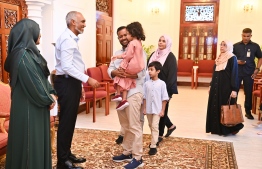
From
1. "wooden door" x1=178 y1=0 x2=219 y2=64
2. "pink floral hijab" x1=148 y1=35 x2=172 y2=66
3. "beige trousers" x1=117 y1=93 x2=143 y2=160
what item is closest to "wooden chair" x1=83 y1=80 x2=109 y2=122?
"pink floral hijab" x1=148 y1=35 x2=172 y2=66

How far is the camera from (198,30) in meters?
9.12

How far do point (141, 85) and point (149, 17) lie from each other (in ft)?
22.1

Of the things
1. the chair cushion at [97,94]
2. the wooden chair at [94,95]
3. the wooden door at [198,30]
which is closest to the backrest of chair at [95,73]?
the wooden chair at [94,95]

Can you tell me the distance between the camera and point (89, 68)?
5.54 m

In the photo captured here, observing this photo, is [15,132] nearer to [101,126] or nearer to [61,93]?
[61,93]

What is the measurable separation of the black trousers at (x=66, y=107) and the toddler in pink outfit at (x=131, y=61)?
1.37 ft

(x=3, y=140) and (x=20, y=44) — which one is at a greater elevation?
(x=20, y=44)

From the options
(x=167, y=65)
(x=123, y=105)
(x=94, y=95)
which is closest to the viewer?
(x=123, y=105)

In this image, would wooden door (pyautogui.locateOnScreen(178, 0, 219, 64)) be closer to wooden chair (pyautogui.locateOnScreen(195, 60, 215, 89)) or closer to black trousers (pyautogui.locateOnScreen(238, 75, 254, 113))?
wooden chair (pyautogui.locateOnScreen(195, 60, 215, 89))

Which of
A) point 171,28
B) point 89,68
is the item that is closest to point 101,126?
point 89,68

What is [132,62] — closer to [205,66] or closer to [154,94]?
[154,94]

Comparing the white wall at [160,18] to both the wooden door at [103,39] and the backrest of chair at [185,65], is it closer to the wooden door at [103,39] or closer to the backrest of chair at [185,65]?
the backrest of chair at [185,65]

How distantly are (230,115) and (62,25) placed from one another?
309cm

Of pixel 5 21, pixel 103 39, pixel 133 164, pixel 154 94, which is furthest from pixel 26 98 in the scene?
pixel 103 39
